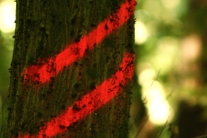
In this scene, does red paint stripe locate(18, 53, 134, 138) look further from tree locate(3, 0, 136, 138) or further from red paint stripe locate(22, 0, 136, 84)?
red paint stripe locate(22, 0, 136, 84)

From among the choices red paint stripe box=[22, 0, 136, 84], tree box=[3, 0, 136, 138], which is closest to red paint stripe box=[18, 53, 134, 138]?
tree box=[3, 0, 136, 138]

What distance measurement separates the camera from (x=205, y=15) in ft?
21.8

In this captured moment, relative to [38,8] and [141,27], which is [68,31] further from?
[141,27]

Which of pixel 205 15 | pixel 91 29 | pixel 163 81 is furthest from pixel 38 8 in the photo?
pixel 163 81

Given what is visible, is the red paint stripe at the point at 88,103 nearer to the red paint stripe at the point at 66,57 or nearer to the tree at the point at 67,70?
the tree at the point at 67,70

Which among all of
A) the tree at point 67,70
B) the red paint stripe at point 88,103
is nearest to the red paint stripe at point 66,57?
the tree at point 67,70

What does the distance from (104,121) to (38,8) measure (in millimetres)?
499

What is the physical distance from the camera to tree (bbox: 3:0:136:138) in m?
1.86

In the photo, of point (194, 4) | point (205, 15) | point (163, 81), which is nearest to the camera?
point (205, 15)

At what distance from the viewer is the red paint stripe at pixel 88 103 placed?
→ 1.86 metres

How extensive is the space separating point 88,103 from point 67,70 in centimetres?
15

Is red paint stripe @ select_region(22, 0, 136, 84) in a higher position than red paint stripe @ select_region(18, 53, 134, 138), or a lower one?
higher

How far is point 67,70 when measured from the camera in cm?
187

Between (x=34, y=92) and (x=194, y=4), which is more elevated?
(x=194, y=4)
